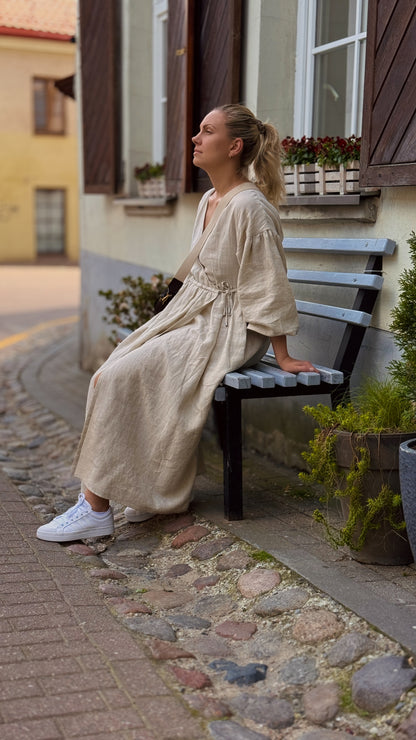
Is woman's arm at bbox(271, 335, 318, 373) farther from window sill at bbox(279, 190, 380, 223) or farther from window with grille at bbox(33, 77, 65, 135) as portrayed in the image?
window with grille at bbox(33, 77, 65, 135)

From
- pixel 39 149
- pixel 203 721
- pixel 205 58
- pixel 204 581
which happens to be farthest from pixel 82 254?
pixel 39 149

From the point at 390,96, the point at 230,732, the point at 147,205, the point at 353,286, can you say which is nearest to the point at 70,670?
the point at 230,732

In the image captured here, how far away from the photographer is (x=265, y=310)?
411cm

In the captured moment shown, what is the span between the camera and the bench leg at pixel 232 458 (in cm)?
418

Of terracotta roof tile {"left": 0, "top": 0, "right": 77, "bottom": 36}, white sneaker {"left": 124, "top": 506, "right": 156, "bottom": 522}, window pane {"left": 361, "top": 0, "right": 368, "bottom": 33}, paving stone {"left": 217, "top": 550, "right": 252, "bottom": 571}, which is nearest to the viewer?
paving stone {"left": 217, "top": 550, "right": 252, "bottom": 571}

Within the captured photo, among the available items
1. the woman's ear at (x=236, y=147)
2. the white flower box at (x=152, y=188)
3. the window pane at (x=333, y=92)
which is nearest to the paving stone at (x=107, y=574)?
the woman's ear at (x=236, y=147)

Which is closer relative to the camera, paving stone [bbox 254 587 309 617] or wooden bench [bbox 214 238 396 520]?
paving stone [bbox 254 587 309 617]

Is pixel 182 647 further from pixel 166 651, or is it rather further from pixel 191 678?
pixel 191 678

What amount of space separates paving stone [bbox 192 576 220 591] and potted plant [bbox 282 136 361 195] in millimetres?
1900

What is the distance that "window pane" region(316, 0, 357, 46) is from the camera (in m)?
5.21

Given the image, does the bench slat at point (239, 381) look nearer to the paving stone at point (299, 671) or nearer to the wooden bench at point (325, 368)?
the wooden bench at point (325, 368)

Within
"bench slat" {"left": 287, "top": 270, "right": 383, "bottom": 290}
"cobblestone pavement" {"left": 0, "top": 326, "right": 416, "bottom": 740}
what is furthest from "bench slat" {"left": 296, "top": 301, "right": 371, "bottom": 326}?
"cobblestone pavement" {"left": 0, "top": 326, "right": 416, "bottom": 740}

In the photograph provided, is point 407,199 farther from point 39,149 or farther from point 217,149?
point 39,149

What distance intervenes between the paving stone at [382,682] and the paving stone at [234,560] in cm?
97
